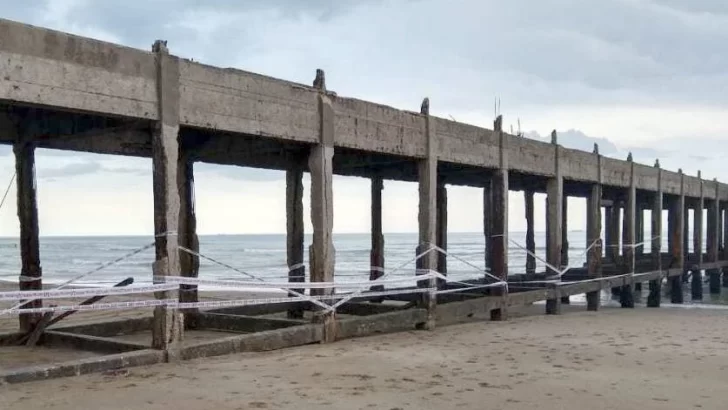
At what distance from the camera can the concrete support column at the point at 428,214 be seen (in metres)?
13.2

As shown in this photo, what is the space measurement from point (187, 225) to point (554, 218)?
935 cm

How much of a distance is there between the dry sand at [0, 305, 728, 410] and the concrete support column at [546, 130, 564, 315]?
531 cm

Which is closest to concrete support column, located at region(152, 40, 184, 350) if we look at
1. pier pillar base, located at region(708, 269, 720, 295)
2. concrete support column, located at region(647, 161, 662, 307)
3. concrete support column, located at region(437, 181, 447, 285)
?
concrete support column, located at region(437, 181, 447, 285)

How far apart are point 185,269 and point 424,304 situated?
444 centimetres

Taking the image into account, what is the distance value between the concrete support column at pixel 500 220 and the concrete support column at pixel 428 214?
257cm

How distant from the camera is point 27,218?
427 inches

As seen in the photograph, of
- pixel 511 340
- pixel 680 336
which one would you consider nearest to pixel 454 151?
pixel 511 340

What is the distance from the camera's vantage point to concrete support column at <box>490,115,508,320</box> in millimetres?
15430

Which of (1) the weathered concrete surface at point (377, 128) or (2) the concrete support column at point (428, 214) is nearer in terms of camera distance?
(1) the weathered concrete surface at point (377, 128)

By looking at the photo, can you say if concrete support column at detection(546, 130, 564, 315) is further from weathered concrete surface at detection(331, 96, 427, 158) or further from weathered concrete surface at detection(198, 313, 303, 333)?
weathered concrete surface at detection(198, 313, 303, 333)

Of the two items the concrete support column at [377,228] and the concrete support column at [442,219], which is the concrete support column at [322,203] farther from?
the concrete support column at [442,219]

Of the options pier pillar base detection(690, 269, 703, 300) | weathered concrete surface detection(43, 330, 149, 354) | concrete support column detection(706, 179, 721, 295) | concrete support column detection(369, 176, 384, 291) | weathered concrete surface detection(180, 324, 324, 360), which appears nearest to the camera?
weathered concrete surface detection(43, 330, 149, 354)

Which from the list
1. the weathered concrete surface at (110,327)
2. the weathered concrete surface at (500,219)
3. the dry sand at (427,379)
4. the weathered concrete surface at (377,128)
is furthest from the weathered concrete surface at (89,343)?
the weathered concrete surface at (500,219)

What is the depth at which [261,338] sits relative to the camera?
1004 cm
